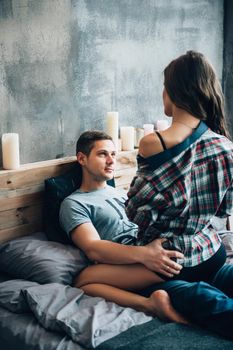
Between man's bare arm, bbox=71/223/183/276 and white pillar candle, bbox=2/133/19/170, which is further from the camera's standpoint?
white pillar candle, bbox=2/133/19/170

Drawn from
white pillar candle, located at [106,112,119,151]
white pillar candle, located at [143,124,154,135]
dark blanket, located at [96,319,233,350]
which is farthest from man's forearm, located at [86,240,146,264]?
white pillar candle, located at [143,124,154,135]

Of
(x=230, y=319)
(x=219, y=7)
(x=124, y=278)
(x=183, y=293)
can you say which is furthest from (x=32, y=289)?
(x=219, y=7)

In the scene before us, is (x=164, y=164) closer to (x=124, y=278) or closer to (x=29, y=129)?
(x=124, y=278)

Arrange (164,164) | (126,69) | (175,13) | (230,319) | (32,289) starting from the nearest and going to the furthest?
(230,319) → (164,164) → (32,289) → (126,69) → (175,13)

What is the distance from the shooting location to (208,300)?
1.87m

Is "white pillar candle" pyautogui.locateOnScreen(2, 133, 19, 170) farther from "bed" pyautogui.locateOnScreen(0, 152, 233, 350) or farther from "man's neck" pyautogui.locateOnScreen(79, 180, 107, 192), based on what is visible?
"man's neck" pyautogui.locateOnScreen(79, 180, 107, 192)

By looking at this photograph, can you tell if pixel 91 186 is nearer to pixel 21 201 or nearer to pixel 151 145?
pixel 21 201

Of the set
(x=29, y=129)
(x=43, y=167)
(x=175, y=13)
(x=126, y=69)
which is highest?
(x=175, y=13)

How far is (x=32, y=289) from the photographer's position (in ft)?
6.88

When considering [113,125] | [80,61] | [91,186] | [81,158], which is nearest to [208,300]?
[91,186]

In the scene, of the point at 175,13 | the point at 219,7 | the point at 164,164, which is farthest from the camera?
the point at 219,7

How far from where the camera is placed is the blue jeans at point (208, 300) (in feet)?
5.98

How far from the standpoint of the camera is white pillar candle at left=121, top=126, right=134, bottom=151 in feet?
10.2

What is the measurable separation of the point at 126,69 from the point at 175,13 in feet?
1.89
